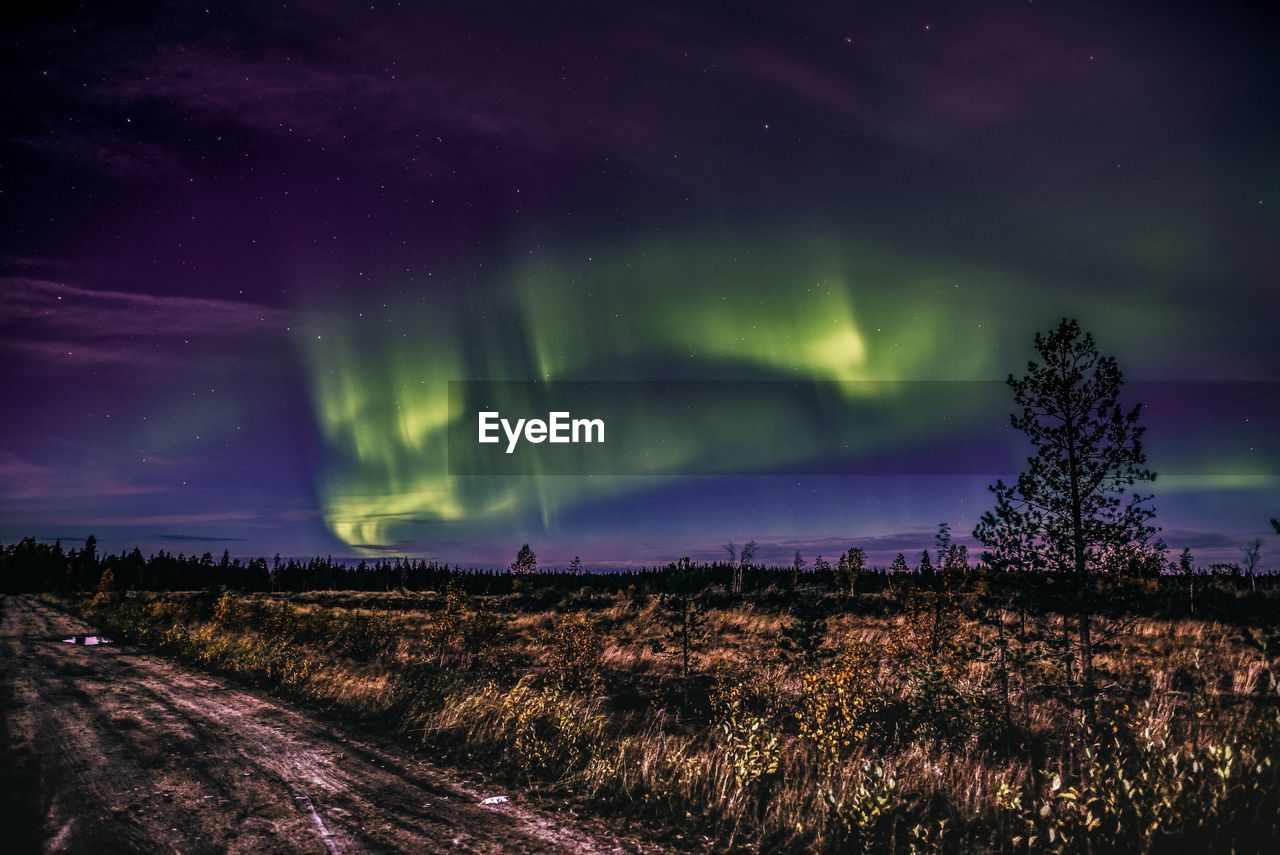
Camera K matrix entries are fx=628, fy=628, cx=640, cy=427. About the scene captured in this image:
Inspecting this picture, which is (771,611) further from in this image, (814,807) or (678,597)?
(814,807)

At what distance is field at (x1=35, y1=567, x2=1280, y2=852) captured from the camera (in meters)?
6.61

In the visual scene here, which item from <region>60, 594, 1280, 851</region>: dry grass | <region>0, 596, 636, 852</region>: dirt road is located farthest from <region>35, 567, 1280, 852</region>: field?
<region>0, 596, 636, 852</region>: dirt road

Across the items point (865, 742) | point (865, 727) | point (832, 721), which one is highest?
point (865, 727)

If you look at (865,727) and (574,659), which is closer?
(865,727)

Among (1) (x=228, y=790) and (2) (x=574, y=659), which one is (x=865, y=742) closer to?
(1) (x=228, y=790)

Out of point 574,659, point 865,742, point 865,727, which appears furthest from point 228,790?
point 574,659

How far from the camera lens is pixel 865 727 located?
426 inches

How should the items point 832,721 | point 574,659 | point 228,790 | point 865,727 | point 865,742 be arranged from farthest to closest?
point 574,659 → point 865,742 → point 832,721 → point 865,727 → point 228,790

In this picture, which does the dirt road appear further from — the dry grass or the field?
the dry grass

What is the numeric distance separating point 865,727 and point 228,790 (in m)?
9.85

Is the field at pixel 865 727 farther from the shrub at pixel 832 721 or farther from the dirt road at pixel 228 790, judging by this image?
the dirt road at pixel 228 790

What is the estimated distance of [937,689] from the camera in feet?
41.7

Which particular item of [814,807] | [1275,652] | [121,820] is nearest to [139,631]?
[121,820]

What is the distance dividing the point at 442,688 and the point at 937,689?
10.2m
